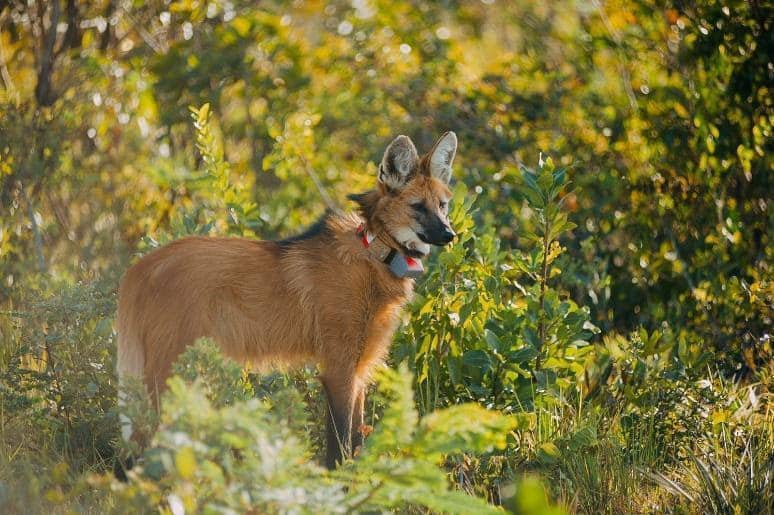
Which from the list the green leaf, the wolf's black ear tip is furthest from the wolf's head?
the wolf's black ear tip

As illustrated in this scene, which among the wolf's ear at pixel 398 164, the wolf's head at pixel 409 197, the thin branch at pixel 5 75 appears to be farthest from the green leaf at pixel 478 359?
the thin branch at pixel 5 75

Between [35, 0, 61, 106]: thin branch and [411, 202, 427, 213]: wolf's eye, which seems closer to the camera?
[411, 202, 427, 213]: wolf's eye

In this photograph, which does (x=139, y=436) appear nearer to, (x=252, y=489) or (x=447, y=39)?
(x=252, y=489)

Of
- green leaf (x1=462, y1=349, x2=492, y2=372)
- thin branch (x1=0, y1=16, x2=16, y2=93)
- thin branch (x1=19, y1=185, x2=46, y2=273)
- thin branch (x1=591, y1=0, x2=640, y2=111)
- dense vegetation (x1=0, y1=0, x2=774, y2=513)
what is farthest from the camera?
thin branch (x1=0, y1=16, x2=16, y2=93)

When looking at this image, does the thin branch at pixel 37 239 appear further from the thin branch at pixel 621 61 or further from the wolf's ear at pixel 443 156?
the thin branch at pixel 621 61

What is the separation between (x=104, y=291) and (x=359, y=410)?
1.12m

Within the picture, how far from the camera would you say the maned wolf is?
311 centimetres

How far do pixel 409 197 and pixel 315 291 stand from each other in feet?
1.72

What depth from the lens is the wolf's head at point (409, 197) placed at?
3.52 metres

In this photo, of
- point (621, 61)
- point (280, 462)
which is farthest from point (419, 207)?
point (621, 61)

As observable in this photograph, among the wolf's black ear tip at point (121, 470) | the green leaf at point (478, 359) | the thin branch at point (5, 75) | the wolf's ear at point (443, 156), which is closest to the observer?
the wolf's black ear tip at point (121, 470)

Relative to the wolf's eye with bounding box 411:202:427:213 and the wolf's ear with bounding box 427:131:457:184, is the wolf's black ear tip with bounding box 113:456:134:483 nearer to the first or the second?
the wolf's eye with bounding box 411:202:427:213

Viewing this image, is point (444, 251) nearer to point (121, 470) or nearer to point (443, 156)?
point (443, 156)

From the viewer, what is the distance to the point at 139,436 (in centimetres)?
290
